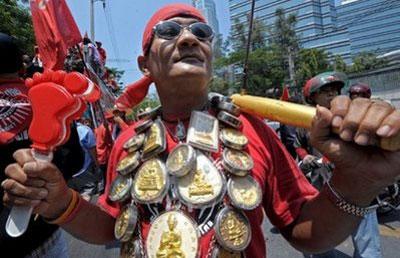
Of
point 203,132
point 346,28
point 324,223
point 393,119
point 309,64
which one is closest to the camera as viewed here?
point 393,119

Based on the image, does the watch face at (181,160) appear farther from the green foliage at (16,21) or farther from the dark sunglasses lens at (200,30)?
the green foliage at (16,21)

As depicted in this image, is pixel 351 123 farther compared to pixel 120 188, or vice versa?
pixel 120 188

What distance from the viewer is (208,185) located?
1344mm

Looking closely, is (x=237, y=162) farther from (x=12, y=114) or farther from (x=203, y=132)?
(x=12, y=114)

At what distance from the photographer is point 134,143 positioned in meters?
1.55

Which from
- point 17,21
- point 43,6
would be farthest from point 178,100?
point 17,21

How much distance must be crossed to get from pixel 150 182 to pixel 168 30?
1.95ft

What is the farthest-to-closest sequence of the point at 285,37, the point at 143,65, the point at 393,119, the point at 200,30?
the point at 285,37
the point at 143,65
the point at 200,30
the point at 393,119

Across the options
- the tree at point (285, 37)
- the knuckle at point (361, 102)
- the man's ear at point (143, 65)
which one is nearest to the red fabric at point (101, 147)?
the man's ear at point (143, 65)

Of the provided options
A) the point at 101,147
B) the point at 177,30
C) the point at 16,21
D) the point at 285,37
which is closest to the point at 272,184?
the point at 177,30

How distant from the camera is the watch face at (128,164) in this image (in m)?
1.46

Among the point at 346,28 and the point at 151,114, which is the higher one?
the point at 151,114

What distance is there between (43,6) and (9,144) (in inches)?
23.5

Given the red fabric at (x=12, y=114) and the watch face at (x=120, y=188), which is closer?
the watch face at (x=120, y=188)
